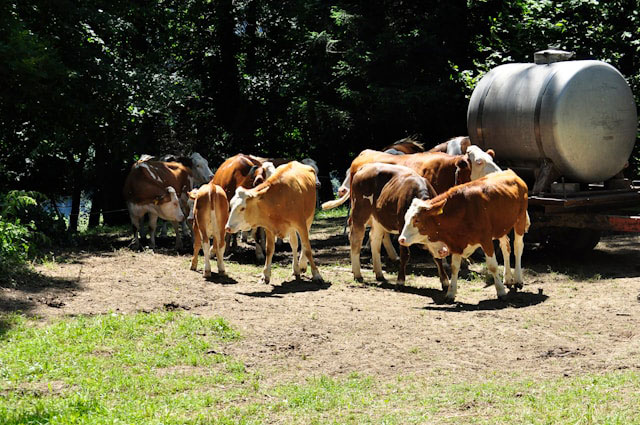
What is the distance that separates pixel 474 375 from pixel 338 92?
17.9 m

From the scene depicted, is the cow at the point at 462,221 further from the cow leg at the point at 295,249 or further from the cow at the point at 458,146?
the cow at the point at 458,146

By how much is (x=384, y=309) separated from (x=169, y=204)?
7.14 meters

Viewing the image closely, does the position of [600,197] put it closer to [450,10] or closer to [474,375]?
[474,375]

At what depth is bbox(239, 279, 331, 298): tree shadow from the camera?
12148mm

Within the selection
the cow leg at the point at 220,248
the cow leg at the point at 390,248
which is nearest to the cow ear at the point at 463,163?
the cow leg at the point at 390,248

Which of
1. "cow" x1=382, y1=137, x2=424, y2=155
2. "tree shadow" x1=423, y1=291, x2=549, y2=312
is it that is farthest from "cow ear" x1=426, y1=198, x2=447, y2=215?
"cow" x1=382, y1=137, x2=424, y2=155

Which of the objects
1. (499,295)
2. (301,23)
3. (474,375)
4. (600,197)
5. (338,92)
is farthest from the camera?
(301,23)

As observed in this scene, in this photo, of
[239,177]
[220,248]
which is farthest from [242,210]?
[239,177]

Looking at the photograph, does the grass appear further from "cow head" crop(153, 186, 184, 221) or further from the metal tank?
"cow head" crop(153, 186, 184, 221)

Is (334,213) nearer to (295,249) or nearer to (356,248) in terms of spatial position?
(356,248)

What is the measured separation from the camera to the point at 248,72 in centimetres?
2927

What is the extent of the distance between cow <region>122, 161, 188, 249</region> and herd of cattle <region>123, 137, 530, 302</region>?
0.07 feet

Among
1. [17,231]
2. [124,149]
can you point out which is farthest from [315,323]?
[124,149]

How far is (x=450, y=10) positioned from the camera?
2234cm
